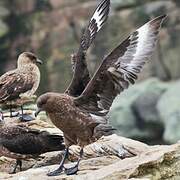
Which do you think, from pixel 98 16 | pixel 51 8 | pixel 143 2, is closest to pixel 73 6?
pixel 51 8

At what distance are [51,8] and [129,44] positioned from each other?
44.6 feet

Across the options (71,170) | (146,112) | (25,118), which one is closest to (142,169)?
(71,170)

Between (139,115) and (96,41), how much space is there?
271 centimetres

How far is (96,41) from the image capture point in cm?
1839

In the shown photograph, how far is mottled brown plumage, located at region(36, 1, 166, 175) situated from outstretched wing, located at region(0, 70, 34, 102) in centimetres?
183

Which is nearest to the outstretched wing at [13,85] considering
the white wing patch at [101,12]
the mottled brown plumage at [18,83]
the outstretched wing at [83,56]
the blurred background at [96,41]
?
the mottled brown plumage at [18,83]

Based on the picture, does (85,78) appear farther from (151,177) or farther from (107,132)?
(151,177)

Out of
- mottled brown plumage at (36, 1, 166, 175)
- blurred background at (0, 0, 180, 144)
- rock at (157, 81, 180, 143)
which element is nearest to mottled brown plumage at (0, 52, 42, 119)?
mottled brown plumage at (36, 1, 166, 175)

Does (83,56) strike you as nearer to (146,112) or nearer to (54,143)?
(54,143)

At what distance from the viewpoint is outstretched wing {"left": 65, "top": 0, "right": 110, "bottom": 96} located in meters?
6.05

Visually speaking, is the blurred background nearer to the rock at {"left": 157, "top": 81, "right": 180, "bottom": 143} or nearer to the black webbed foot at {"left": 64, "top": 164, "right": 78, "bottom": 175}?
the rock at {"left": 157, "top": 81, "right": 180, "bottom": 143}

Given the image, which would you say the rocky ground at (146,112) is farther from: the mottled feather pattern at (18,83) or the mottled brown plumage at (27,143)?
the mottled brown plumage at (27,143)

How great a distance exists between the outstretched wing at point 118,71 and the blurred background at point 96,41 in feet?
35.2

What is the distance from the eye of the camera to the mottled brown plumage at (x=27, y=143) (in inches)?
246
